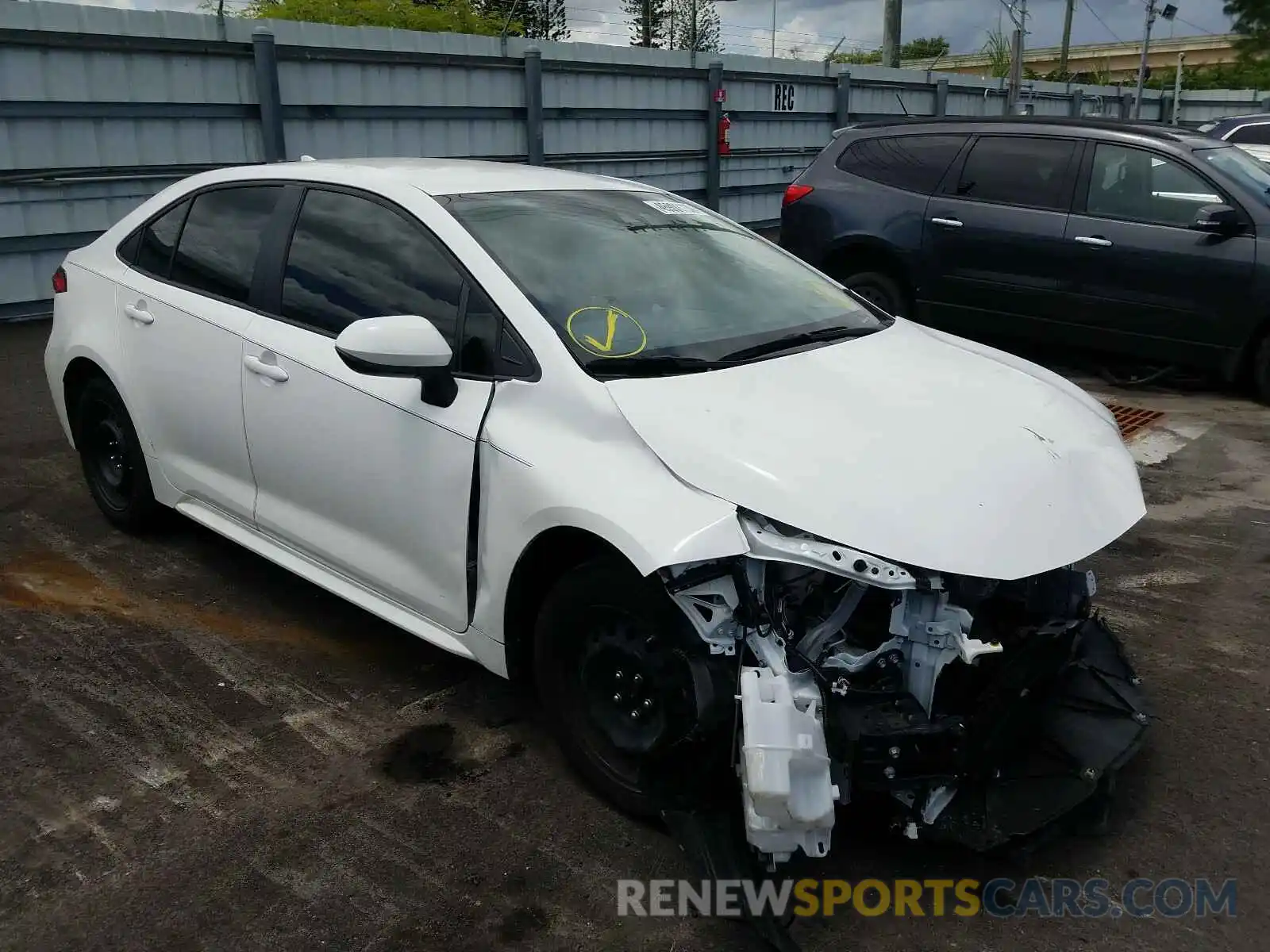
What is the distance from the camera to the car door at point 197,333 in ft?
13.0

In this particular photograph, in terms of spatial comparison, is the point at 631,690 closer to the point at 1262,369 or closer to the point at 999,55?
the point at 1262,369

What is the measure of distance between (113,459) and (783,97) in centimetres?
1226

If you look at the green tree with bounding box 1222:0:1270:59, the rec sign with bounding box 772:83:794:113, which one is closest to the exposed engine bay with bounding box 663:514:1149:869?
the rec sign with bounding box 772:83:794:113

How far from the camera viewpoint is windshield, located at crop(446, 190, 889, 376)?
10.4 feet

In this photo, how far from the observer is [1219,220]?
683 centimetres

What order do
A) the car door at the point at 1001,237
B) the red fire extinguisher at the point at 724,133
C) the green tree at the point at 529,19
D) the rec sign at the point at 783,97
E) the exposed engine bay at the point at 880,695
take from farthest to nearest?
the green tree at the point at 529,19, the rec sign at the point at 783,97, the red fire extinguisher at the point at 724,133, the car door at the point at 1001,237, the exposed engine bay at the point at 880,695

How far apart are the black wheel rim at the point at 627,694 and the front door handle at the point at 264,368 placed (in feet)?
4.75

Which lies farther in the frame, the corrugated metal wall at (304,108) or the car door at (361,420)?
the corrugated metal wall at (304,108)

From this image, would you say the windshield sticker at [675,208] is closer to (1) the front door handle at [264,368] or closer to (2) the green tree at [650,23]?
(1) the front door handle at [264,368]

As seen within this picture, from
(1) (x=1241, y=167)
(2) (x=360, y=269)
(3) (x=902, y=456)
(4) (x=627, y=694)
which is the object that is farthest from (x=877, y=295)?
(4) (x=627, y=694)

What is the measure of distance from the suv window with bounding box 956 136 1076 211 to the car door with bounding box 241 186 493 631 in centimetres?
544

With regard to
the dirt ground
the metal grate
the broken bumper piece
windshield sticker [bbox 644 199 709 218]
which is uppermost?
windshield sticker [bbox 644 199 709 218]

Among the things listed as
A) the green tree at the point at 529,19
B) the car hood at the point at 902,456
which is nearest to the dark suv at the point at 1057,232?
the car hood at the point at 902,456

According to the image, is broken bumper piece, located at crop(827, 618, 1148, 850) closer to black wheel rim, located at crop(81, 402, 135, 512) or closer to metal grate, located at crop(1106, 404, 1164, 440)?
black wheel rim, located at crop(81, 402, 135, 512)
